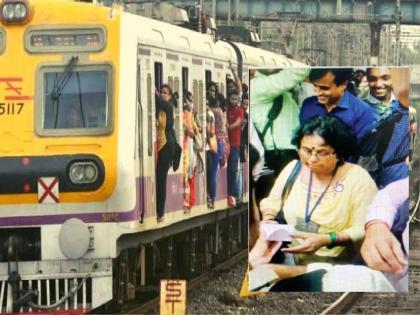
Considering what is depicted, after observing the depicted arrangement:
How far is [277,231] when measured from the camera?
9.40 meters

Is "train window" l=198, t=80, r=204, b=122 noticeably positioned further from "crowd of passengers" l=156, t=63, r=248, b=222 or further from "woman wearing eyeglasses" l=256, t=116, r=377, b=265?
"woman wearing eyeglasses" l=256, t=116, r=377, b=265

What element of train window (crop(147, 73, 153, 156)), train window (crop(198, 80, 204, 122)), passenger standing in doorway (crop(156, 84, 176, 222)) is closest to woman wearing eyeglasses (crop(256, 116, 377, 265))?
train window (crop(198, 80, 204, 122))

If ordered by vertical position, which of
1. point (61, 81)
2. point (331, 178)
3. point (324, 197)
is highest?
point (61, 81)

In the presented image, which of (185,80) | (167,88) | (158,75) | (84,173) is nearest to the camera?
(84,173)

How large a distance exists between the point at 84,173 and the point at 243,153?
5.20 ft

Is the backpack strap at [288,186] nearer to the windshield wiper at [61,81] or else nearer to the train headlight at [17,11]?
the windshield wiper at [61,81]

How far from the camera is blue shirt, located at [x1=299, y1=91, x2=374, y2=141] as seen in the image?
9.38m

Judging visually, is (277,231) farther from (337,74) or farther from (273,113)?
(337,74)

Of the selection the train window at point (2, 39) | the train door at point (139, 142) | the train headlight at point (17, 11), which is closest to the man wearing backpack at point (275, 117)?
the train door at point (139, 142)

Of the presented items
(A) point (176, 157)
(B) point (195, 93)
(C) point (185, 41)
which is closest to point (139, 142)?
(A) point (176, 157)

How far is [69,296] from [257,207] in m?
1.76

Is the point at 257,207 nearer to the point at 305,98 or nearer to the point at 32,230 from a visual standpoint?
the point at 305,98

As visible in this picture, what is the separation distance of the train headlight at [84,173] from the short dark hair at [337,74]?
1995 mm

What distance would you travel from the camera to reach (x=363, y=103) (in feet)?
30.7
